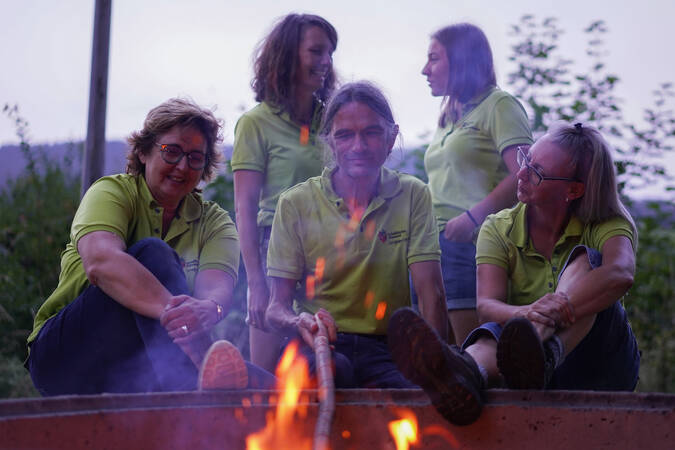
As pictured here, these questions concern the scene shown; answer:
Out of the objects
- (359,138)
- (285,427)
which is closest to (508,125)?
(359,138)

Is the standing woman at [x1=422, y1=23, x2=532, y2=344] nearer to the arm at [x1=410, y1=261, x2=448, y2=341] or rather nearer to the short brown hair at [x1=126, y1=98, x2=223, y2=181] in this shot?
the arm at [x1=410, y1=261, x2=448, y2=341]

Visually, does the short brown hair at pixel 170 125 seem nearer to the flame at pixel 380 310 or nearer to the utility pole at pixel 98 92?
the utility pole at pixel 98 92

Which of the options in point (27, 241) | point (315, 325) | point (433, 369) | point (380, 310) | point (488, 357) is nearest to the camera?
point (433, 369)

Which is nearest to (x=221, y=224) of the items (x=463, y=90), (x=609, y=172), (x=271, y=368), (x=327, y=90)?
(x=271, y=368)

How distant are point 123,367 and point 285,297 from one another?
56 centimetres

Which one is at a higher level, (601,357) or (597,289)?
(597,289)

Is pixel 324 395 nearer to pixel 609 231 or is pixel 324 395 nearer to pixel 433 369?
pixel 433 369

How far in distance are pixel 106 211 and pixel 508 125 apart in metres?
1.48

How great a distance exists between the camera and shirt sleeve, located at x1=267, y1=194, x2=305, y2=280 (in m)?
2.46

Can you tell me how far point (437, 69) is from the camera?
296 centimetres

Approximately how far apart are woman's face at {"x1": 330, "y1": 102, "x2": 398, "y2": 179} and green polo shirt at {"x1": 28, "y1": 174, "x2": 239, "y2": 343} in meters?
0.49

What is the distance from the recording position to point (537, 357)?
1.79m

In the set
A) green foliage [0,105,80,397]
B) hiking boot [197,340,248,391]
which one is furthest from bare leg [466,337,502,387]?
green foliage [0,105,80,397]

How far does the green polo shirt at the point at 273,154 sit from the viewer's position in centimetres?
281
